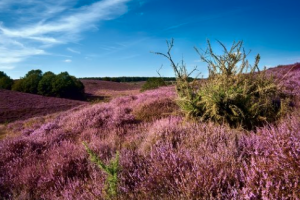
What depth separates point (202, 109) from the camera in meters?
4.48

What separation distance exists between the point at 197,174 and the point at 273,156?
2.70 ft

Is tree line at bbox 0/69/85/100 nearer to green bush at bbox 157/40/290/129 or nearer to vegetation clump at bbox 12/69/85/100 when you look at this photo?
vegetation clump at bbox 12/69/85/100

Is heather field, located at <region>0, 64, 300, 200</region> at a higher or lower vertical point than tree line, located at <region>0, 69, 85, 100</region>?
lower

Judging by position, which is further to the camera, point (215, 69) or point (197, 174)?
point (215, 69)

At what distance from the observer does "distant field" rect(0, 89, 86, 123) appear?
15.1 m

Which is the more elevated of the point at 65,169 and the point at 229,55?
the point at 229,55

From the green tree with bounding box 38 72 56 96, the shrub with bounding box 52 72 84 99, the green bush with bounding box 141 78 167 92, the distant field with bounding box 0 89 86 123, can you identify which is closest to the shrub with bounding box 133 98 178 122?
the green bush with bounding box 141 78 167 92

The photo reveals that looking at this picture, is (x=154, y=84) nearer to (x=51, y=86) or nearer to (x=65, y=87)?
(x=65, y=87)

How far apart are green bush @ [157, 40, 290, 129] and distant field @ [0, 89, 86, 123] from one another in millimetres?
14497

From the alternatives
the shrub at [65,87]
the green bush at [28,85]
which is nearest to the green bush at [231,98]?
the shrub at [65,87]

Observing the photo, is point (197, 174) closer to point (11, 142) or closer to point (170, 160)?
Result: point (170, 160)

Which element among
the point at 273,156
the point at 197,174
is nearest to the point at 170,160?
the point at 197,174

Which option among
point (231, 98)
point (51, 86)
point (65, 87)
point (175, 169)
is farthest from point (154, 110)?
point (51, 86)

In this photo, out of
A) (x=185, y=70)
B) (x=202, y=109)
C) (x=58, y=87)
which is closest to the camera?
(x=202, y=109)
